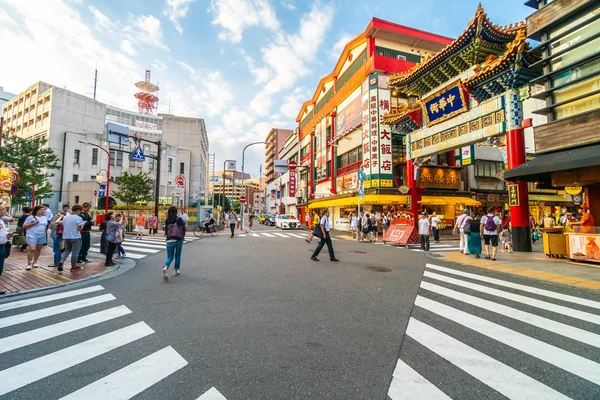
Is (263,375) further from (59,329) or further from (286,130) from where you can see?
(286,130)

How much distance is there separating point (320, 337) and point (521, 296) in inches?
187

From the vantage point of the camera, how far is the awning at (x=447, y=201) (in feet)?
75.0

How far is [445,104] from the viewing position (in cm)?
1720

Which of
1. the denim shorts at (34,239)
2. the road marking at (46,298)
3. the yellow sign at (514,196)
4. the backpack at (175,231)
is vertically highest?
the yellow sign at (514,196)

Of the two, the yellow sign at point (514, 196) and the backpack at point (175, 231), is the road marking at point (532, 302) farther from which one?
the yellow sign at point (514, 196)

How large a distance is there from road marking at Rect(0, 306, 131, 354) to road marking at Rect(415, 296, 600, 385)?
5.30m

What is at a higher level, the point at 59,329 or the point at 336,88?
the point at 336,88

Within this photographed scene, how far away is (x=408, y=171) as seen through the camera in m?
21.1

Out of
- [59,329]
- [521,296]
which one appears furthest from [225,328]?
[521,296]

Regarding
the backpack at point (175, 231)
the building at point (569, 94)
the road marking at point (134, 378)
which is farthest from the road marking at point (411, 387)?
the building at point (569, 94)

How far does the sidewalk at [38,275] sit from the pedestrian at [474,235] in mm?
12516

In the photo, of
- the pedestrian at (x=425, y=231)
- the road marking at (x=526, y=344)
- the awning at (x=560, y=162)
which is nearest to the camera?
the road marking at (x=526, y=344)

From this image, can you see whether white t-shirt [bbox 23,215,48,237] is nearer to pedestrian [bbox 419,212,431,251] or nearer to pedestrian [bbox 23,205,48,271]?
pedestrian [bbox 23,205,48,271]

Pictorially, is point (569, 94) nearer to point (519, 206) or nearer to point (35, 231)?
point (519, 206)
